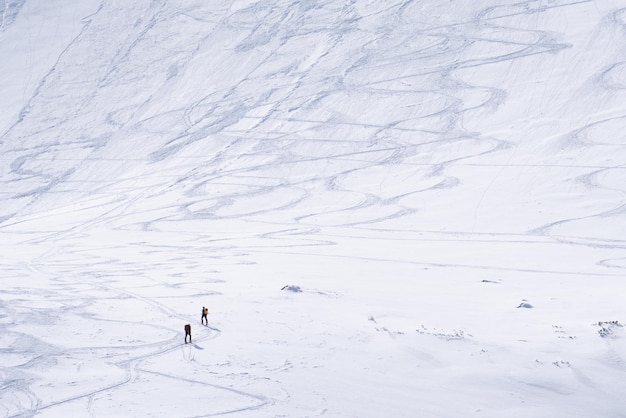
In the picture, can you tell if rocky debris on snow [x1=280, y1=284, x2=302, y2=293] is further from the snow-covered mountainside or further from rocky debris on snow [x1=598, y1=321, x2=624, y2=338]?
rocky debris on snow [x1=598, y1=321, x2=624, y2=338]

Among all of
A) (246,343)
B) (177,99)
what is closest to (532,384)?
(246,343)

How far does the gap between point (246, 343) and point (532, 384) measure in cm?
646

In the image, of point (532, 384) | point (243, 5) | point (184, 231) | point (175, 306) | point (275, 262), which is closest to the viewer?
point (532, 384)

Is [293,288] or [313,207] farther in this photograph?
[313,207]

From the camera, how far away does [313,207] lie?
4488cm

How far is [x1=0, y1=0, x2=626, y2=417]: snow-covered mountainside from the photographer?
56.5 ft

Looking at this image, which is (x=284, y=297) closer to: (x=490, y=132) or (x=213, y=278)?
(x=213, y=278)

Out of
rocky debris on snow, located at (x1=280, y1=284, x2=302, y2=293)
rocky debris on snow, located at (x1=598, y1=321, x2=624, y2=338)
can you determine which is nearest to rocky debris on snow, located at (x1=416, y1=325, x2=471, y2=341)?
rocky debris on snow, located at (x1=598, y1=321, x2=624, y2=338)

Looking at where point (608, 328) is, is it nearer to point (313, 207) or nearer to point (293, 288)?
point (293, 288)

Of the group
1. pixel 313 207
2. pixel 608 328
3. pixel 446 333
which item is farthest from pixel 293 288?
pixel 313 207

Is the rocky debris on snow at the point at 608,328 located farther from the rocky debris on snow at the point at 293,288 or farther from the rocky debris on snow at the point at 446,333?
the rocky debris on snow at the point at 293,288

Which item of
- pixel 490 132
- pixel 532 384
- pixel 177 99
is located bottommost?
pixel 532 384

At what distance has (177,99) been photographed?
65000mm

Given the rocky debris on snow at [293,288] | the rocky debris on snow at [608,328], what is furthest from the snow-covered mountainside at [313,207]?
the rocky debris on snow at [608,328]
